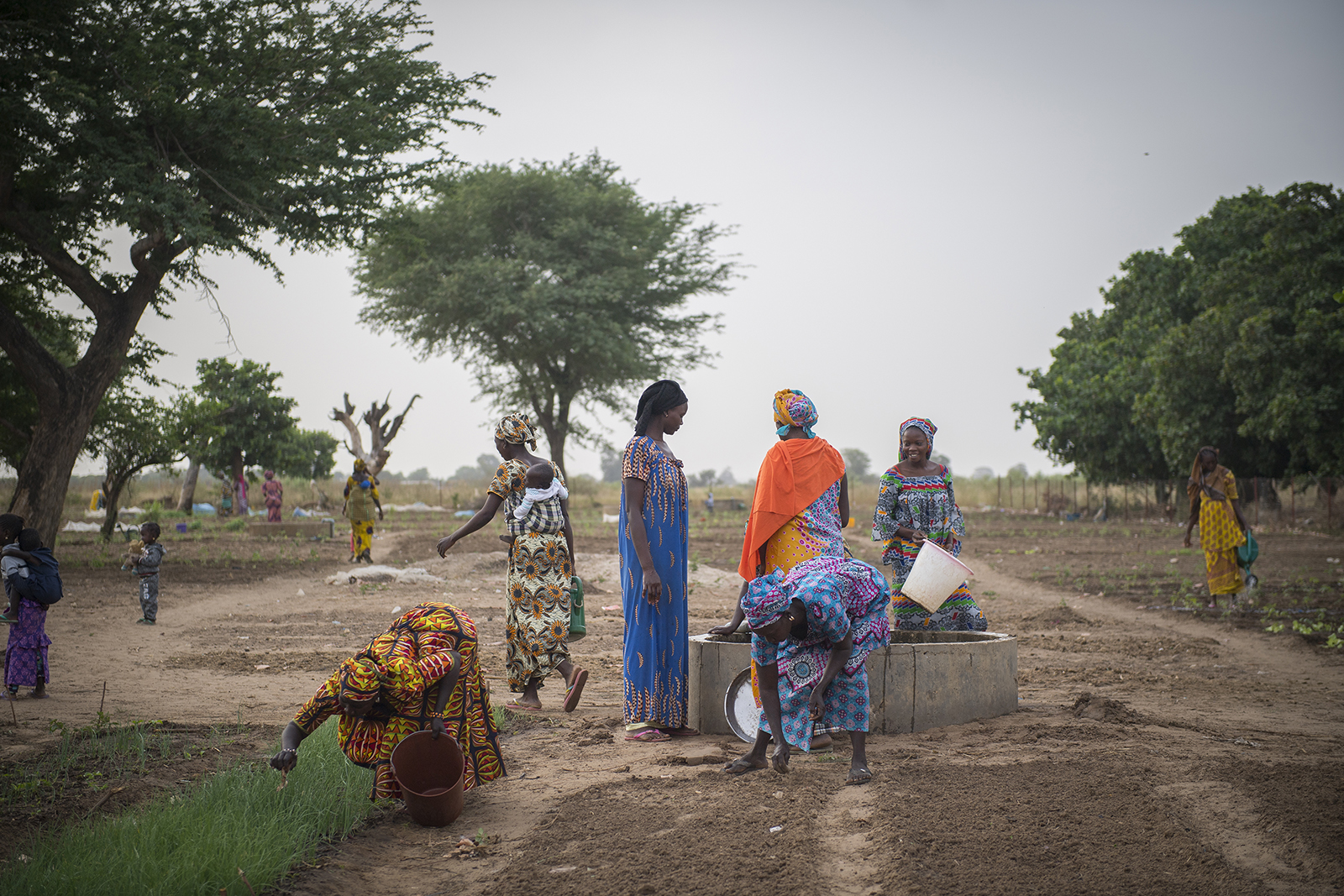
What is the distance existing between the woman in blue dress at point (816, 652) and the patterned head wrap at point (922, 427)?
2.14 meters

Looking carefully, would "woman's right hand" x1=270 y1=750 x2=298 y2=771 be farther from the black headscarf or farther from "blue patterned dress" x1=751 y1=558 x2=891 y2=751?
the black headscarf

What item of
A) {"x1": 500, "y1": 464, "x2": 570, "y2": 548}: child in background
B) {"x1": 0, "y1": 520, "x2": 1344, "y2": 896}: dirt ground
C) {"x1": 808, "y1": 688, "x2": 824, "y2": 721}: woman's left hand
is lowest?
{"x1": 0, "y1": 520, "x2": 1344, "y2": 896}: dirt ground

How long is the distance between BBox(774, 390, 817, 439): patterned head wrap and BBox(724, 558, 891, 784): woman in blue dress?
3.48ft

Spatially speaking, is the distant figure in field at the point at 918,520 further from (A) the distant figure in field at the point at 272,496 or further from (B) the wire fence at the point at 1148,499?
(A) the distant figure in field at the point at 272,496

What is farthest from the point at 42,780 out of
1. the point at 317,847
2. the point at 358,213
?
the point at 358,213

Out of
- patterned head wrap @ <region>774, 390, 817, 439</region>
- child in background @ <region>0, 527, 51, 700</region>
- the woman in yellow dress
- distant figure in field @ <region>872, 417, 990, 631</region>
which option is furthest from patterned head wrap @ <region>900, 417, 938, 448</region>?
child in background @ <region>0, 527, 51, 700</region>

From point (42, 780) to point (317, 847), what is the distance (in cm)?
162

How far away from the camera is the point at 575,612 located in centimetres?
674

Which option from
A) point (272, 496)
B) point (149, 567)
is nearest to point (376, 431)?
point (272, 496)

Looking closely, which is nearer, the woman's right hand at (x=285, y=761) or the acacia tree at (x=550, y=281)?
the woman's right hand at (x=285, y=761)

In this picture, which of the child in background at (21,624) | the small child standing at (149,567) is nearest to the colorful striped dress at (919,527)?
the child in background at (21,624)

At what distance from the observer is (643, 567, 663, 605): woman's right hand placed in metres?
5.59

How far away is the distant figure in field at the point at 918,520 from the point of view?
6.70 m

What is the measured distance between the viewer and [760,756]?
4.85m
